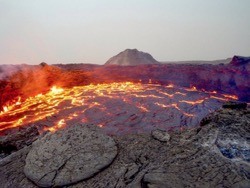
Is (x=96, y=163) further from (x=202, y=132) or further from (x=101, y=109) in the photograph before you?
(x=101, y=109)

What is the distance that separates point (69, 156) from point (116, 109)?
609cm

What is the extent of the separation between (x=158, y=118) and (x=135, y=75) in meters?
9.17

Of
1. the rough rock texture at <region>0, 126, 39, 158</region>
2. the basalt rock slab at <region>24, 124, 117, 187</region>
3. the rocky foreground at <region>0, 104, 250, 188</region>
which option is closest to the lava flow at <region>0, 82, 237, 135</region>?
the rough rock texture at <region>0, 126, 39, 158</region>

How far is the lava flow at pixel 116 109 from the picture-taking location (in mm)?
8086

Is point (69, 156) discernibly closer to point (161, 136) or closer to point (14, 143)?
point (161, 136)

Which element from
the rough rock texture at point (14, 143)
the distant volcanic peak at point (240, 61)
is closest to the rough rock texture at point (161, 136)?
the rough rock texture at point (14, 143)

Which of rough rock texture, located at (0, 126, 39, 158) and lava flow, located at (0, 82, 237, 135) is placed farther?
lava flow, located at (0, 82, 237, 135)

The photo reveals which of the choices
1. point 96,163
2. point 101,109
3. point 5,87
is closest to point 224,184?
point 96,163

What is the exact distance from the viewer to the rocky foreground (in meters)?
2.80

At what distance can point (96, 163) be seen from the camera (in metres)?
3.44

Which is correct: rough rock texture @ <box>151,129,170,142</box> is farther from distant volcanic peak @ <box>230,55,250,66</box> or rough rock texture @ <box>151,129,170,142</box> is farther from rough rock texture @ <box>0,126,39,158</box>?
distant volcanic peak @ <box>230,55,250,66</box>

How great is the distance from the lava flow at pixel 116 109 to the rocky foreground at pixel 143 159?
10.9 ft

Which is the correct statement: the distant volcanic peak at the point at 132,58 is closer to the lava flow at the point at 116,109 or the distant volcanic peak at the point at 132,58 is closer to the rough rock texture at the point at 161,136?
the lava flow at the point at 116,109

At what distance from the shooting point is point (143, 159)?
3.40m
